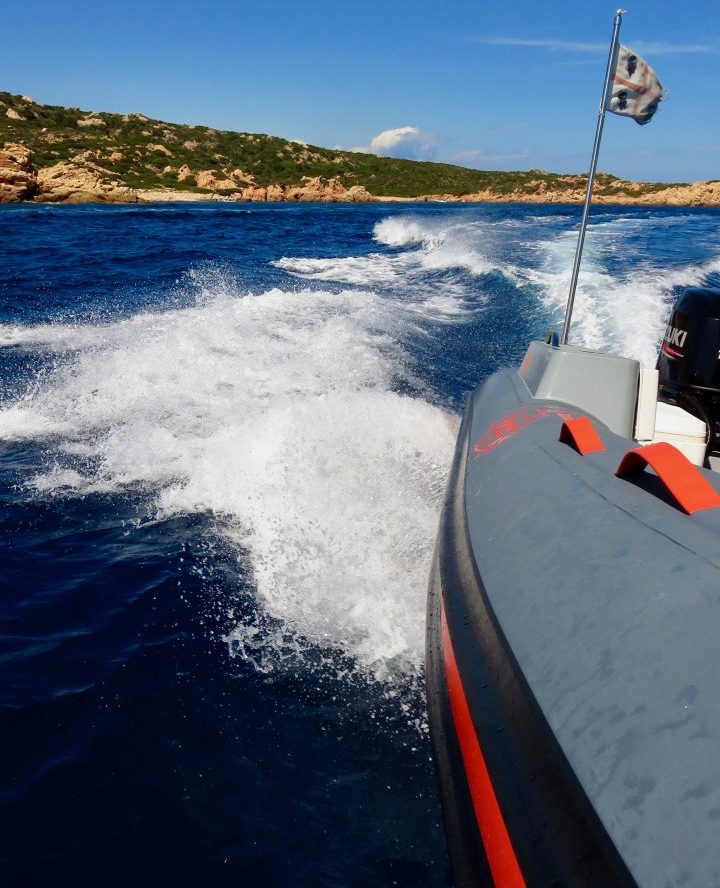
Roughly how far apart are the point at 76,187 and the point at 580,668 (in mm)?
47913

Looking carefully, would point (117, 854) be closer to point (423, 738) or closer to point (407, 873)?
point (407, 873)

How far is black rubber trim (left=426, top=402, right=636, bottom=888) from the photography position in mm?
1114

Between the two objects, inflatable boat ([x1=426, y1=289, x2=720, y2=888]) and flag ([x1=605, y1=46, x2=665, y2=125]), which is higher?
flag ([x1=605, y1=46, x2=665, y2=125])

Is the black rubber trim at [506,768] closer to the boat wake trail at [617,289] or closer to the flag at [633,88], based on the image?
the flag at [633,88]

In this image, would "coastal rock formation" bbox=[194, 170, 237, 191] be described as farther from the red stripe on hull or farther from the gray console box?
the red stripe on hull

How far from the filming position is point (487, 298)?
10.2m

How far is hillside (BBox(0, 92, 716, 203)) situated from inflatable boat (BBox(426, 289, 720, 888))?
43892mm

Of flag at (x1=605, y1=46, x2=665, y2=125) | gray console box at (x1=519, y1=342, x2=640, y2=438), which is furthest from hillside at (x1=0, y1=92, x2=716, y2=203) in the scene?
gray console box at (x1=519, y1=342, x2=640, y2=438)

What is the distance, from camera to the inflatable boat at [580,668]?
1.05 meters

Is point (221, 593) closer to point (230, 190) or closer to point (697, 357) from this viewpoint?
point (697, 357)

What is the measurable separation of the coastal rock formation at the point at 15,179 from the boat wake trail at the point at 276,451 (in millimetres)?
37778

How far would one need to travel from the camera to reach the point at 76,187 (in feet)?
139

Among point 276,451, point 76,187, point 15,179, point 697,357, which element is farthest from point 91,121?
point 697,357

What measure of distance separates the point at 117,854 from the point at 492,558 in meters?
1.28
